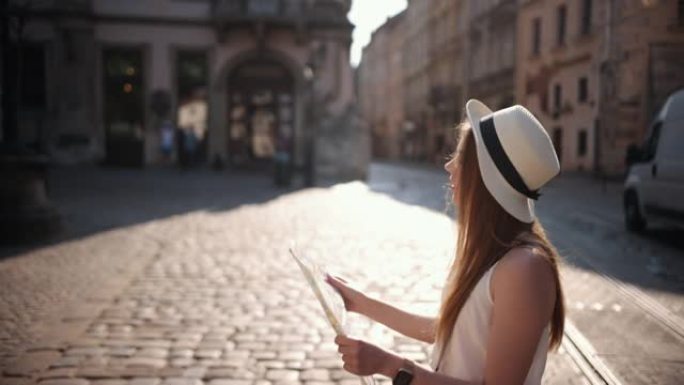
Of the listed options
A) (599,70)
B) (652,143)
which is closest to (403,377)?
(652,143)

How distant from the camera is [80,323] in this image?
189 inches

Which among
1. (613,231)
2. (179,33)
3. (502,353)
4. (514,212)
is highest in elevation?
(179,33)

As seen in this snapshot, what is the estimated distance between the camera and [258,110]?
26531mm

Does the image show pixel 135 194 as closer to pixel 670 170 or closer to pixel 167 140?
pixel 167 140

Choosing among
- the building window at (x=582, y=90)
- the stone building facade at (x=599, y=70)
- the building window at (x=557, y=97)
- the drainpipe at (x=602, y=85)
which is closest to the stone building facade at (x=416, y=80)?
the building window at (x=557, y=97)

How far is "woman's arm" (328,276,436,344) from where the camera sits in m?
2.13

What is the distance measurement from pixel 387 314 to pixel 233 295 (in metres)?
3.77

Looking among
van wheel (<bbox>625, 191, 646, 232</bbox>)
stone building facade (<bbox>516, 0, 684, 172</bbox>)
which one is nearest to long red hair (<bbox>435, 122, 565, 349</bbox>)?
van wheel (<bbox>625, 191, 646, 232</bbox>)

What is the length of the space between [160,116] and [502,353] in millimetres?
25618

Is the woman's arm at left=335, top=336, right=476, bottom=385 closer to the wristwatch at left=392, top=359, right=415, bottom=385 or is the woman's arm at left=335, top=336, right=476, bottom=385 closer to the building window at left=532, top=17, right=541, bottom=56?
the wristwatch at left=392, top=359, right=415, bottom=385

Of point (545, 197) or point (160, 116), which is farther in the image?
point (160, 116)

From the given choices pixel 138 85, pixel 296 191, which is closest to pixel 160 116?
pixel 138 85

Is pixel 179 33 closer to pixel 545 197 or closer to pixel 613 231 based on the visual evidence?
pixel 545 197

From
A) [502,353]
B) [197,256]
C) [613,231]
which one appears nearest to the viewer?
[502,353]
